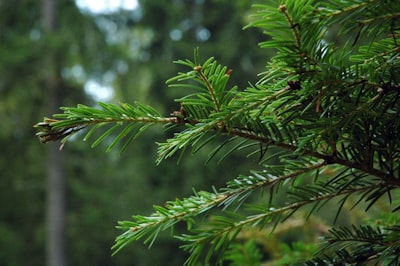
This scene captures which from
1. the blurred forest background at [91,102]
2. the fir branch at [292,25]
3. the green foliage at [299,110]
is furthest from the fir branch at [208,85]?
the blurred forest background at [91,102]

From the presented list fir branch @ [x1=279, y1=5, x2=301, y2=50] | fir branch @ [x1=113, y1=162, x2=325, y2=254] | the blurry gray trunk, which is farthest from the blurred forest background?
fir branch @ [x1=279, y1=5, x2=301, y2=50]

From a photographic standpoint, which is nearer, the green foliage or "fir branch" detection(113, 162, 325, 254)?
the green foliage

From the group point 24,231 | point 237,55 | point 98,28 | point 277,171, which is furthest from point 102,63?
point 277,171

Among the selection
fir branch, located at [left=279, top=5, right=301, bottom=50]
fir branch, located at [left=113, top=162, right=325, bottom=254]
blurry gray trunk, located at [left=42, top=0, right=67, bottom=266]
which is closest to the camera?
fir branch, located at [left=279, top=5, right=301, bottom=50]

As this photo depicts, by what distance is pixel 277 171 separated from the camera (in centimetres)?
81

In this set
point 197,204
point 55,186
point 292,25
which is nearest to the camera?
point 292,25

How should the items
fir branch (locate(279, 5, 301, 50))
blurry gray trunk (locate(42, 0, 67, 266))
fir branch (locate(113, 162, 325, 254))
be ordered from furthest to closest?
blurry gray trunk (locate(42, 0, 67, 266))
fir branch (locate(113, 162, 325, 254))
fir branch (locate(279, 5, 301, 50))

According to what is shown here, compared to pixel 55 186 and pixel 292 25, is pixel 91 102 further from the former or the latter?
pixel 292 25

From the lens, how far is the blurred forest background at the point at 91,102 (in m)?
9.62

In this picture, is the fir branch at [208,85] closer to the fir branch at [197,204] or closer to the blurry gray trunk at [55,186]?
the fir branch at [197,204]

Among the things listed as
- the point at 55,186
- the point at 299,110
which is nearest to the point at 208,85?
the point at 299,110

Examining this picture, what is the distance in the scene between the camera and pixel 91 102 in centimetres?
1002

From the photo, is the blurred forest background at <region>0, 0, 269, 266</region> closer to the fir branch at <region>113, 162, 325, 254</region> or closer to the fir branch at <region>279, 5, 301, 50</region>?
the fir branch at <region>113, 162, 325, 254</region>

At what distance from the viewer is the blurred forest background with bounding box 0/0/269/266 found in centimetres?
962
